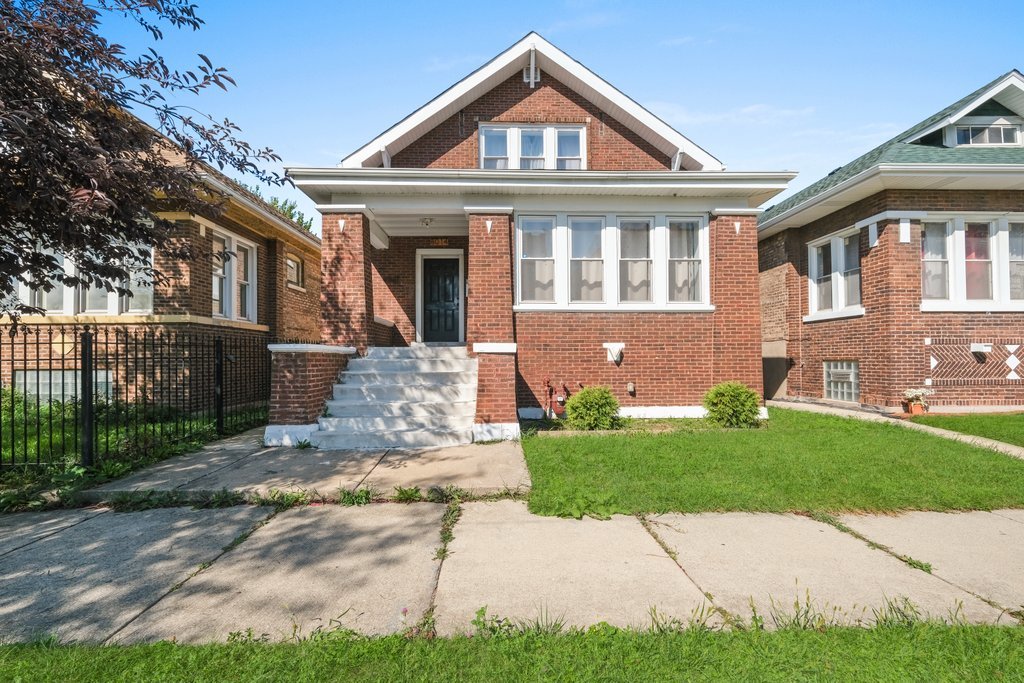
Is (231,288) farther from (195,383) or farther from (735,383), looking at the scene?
(735,383)

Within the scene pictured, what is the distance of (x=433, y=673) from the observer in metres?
2.11

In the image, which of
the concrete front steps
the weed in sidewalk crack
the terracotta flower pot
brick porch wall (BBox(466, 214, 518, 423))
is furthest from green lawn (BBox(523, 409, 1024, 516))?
brick porch wall (BBox(466, 214, 518, 423))

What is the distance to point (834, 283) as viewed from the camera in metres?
10.6

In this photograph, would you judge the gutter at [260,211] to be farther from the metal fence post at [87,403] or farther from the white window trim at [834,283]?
the white window trim at [834,283]

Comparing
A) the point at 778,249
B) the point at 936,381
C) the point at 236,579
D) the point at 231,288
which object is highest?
the point at 778,249

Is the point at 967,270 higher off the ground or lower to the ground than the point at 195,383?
higher

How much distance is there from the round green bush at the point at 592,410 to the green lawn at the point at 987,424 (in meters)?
5.34

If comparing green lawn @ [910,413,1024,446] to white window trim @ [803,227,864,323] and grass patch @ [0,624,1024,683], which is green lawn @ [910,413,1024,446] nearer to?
white window trim @ [803,227,864,323]

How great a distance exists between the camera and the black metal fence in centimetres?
582

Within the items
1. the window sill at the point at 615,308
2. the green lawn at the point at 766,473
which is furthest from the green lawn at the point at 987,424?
the window sill at the point at 615,308

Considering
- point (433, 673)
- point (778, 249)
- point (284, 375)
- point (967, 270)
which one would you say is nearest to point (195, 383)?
point (284, 375)

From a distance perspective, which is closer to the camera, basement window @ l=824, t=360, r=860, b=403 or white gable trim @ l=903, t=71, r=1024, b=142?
white gable trim @ l=903, t=71, r=1024, b=142

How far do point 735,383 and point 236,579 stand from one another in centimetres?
769

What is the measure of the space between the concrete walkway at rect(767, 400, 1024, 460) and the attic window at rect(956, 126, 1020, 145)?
6.17m
